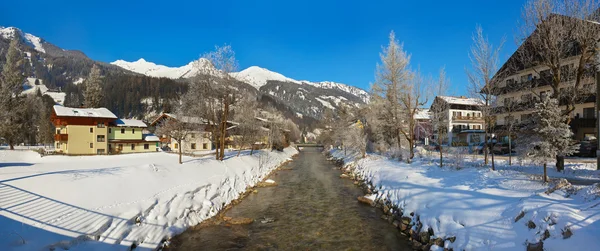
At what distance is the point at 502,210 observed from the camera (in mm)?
9625

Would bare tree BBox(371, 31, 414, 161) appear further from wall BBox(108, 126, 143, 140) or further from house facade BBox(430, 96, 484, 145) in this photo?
wall BBox(108, 126, 143, 140)

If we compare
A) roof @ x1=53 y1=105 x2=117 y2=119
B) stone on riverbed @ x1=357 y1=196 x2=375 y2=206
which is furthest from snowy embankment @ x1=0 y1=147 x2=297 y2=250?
roof @ x1=53 y1=105 x2=117 y2=119

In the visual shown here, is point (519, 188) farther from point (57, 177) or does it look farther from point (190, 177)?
point (57, 177)

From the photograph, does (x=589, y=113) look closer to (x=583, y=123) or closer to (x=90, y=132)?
(x=583, y=123)

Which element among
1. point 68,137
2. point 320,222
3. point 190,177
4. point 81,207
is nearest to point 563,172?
point 320,222

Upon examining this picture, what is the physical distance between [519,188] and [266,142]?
162ft

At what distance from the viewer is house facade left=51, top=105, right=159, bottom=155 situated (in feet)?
149

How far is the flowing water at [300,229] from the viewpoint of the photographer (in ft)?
38.9

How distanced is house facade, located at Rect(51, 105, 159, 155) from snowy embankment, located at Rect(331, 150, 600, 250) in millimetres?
49492

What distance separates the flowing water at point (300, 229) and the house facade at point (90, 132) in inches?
1550

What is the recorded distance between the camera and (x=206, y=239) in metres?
12.3

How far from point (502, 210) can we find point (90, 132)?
181ft

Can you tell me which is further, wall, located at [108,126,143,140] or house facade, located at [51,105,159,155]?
wall, located at [108,126,143,140]

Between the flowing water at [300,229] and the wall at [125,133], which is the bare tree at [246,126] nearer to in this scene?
the flowing water at [300,229]
